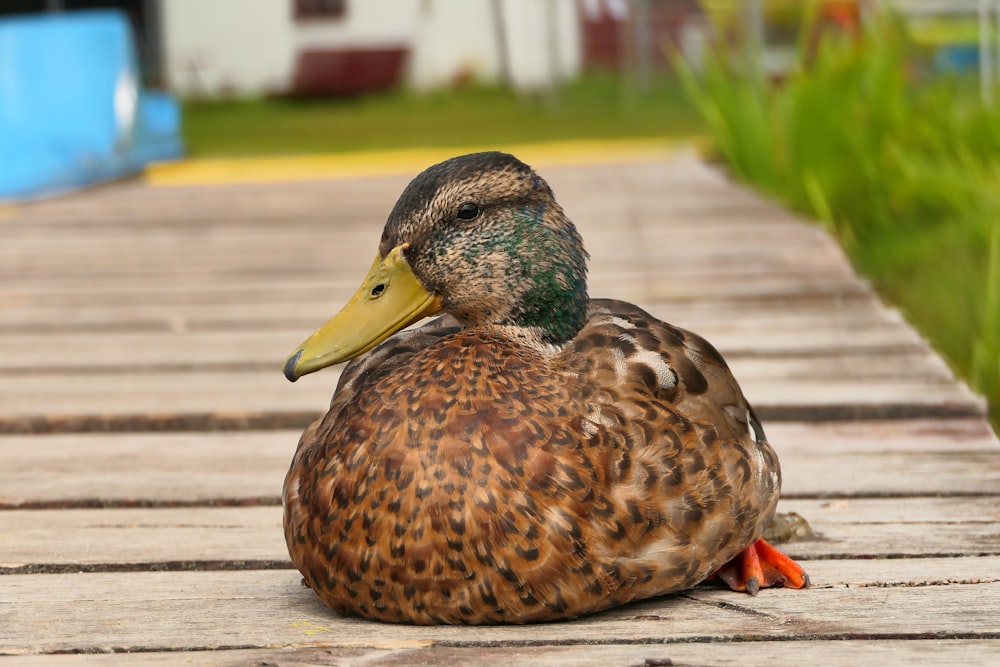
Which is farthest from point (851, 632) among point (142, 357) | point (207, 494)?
point (142, 357)

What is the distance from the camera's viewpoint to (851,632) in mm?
1964

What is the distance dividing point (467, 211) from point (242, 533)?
0.74m

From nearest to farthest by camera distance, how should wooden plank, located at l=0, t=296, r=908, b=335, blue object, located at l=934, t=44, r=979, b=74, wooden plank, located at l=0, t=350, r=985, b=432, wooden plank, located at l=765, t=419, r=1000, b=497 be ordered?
wooden plank, located at l=765, t=419, r=1000, b=497 < wooden plank, located at l=0, t=350, r=985, b=432 < wooden plank, located at l=0, t=296, r=908, b=335 < blue object, located at l=934, t=44, r=979, b=74

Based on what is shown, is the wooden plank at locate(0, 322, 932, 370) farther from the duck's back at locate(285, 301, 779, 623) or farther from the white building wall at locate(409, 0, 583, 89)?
the white building wall at locate(409, 0, 583, 89)

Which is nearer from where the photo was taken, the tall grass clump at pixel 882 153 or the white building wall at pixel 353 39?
the tall grass clump at pixel 882 153

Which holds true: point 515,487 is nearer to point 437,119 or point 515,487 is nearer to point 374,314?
point 374,314

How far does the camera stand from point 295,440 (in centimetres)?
315

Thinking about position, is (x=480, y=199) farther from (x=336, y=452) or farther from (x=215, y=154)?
(x=215, y=154)

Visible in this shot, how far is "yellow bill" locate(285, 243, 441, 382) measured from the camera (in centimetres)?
206

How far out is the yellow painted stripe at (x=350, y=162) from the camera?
7.74 metres

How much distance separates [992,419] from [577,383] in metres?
1.56

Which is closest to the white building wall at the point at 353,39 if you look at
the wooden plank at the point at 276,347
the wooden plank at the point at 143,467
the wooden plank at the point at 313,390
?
the wooden plank at the point at 276,347

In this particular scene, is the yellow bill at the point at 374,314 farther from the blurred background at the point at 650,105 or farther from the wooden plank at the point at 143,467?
the blurred background at the point at 650,105

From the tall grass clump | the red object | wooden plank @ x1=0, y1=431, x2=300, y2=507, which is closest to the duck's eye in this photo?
wooden plank @ x1=0, y1=431, x2=300, y2=507
